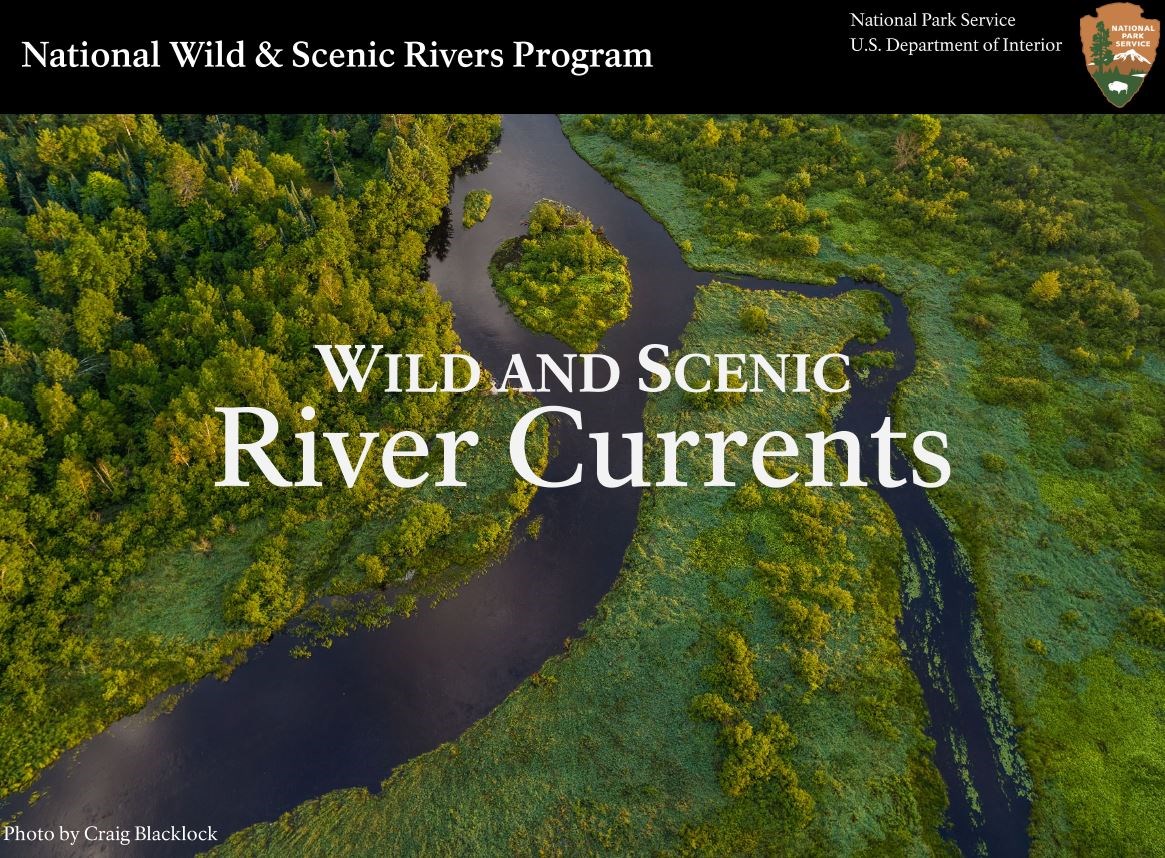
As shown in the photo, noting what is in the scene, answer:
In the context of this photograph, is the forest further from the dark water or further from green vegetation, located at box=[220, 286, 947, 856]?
the dark water

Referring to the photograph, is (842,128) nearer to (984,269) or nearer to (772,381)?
(984,269)

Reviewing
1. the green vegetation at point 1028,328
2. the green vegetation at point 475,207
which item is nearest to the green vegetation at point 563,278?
the green vegetation at point 475,207

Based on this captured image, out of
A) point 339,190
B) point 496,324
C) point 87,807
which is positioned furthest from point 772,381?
point 87,807
